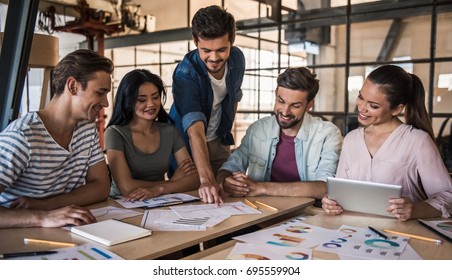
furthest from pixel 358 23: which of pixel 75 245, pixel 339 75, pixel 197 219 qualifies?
pixel 75 245

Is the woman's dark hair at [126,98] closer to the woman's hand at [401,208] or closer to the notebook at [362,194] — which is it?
the notebook at [362,194]

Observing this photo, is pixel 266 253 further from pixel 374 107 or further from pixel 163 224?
pixel 374 107

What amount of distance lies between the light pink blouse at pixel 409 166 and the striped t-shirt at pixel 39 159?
1129 millimetres

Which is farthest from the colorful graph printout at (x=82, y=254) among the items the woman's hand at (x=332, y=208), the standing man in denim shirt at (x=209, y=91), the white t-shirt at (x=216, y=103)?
the white t-shirt at (x=216, y=103)

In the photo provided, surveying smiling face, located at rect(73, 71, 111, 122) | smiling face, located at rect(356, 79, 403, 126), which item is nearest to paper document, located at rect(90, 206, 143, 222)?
smiling face, located at rect(73, 71, 111, 122)

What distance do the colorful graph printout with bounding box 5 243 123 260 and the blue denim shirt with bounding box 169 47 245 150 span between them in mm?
1147

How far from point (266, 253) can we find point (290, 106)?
3.47 ft

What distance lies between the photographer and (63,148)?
1.70 m

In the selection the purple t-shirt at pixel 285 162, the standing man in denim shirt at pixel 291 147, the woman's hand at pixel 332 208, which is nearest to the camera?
the woman's hand at pixel 332 208

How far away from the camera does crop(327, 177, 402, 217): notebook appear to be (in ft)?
5.02

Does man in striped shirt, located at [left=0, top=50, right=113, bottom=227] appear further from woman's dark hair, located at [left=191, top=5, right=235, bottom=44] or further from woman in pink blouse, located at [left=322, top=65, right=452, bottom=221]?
woman in pink blouse, located at [left=322, top=65, right=452, bottom=221]

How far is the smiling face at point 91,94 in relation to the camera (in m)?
1.73

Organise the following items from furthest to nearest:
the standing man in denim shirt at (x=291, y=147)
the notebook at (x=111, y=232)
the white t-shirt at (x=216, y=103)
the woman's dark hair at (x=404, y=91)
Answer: the white t-shirt at (x=216, y=103)
the standing man in denim shirt at (x=291, y=147)
the woman's dark hair at (x=404, y=91)
the notebook at (x=111, y=232)

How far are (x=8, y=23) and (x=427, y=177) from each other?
2.21 meters
